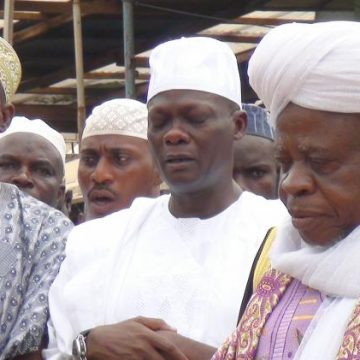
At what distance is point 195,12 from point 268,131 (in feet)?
12.0

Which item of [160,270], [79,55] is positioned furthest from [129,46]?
[160,270]

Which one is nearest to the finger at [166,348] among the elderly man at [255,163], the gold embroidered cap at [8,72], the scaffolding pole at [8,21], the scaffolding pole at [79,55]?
the gold embroidered cap at [8,72]

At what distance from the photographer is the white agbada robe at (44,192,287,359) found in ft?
15.7

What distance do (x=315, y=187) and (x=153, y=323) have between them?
1.23m

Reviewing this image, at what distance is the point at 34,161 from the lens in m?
6.99

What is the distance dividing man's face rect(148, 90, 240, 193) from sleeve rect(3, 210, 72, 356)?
478mm

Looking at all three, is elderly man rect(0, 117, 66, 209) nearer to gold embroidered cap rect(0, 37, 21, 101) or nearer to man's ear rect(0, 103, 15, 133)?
gold embroidered cap rect(0, 37, 21, 101)

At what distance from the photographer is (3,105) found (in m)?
5.43

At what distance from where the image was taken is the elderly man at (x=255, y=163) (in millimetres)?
6953

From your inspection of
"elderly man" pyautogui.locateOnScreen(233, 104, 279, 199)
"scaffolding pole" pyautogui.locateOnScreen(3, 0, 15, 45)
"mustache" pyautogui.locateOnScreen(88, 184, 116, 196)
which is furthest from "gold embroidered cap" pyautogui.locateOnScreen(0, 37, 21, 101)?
"scaffolding pole" pyautogui.locateOnScreen(3, 0, 15, 45)

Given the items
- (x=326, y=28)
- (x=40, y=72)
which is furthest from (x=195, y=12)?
(x=326, y=28)

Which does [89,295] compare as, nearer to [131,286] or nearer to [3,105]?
[131,286]

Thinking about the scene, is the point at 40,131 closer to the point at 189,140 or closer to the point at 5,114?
the point at 5,114

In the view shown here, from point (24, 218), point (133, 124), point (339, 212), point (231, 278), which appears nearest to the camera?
point (339, 212)
